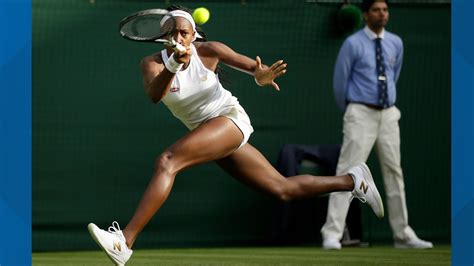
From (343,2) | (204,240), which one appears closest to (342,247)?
(204,240)

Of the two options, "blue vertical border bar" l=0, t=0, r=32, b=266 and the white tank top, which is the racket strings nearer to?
the white tank top

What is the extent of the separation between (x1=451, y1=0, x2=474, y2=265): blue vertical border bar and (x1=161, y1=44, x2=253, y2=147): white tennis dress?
78.7 inches

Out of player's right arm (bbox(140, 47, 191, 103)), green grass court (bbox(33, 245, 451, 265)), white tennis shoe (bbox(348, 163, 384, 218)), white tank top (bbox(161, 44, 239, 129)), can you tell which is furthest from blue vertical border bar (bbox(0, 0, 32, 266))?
green grass court (bbox(33, 245, 451, 265))

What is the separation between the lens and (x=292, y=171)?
347 inches

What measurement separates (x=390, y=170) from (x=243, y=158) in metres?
3.10

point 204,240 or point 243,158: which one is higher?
point 243,158

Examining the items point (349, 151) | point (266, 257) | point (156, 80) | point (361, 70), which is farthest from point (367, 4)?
point (156, 80)

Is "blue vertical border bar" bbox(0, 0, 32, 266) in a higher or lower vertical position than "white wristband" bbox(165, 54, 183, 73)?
lower

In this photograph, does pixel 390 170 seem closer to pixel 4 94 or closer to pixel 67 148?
pixel 67 148

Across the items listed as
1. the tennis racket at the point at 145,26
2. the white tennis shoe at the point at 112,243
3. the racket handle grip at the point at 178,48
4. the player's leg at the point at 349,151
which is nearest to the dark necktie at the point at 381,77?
the player's leg at the point at 349,151

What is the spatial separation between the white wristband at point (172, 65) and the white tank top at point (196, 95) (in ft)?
1.35

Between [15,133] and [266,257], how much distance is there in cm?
424

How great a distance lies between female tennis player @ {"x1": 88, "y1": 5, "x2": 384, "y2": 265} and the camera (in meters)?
5.28

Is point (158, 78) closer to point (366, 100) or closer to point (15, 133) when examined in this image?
point (15, 133)
